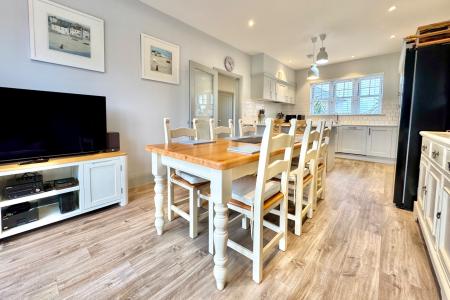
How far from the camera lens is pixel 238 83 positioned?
16.0ft

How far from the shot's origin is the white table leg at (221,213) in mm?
1113

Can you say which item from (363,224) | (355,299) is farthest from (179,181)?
(363,224)

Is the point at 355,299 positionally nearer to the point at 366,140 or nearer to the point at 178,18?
the point at 178,18

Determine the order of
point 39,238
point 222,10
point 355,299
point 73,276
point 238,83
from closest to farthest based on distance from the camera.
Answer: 1. point 355,299
2. point 73,276
3. point 39,238
4. point 222,10
5. point 238,83

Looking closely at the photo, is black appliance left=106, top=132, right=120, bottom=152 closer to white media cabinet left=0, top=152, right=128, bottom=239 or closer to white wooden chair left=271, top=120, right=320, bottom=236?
white media cabinet left=0, top=152, right=128, bottom=239

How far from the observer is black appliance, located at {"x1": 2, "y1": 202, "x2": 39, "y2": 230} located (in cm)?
166

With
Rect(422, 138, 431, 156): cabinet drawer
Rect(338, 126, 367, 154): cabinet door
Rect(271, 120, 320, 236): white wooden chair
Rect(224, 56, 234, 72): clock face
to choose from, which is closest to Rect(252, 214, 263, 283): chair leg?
Rect(271, 120, 320, 236): white wooden chair

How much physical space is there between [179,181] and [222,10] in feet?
8.82

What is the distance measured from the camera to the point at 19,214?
5.61 feet

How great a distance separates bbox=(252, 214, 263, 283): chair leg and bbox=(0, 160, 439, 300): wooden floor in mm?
61

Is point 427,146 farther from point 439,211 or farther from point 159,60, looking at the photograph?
point 159,60

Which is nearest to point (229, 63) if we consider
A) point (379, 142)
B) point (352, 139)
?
point (352, 139)

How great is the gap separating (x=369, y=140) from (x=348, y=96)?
1.46 m

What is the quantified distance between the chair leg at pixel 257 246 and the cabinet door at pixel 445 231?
0.93 m
